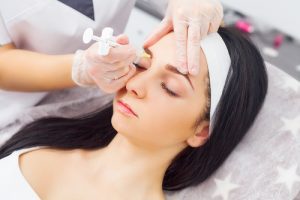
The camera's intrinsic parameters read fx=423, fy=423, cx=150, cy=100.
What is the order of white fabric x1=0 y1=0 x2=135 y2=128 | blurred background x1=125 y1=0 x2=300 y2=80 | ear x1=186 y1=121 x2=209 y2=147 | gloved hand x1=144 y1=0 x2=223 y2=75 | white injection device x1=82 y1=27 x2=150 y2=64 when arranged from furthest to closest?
blurred background x1=125 y1=0 x2=300 y2=80 → white fabric x1=0 y1=0 x2=135 y2=128 → ear x1=186 y1=121 x2=209 y2=147 → gloved hand x1=144 y1=0 x2=223 y2=75 → white injection device x1=82 y1=27 x2=150 y2=64

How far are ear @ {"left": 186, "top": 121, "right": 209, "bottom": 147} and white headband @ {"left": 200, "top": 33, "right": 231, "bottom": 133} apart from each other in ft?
0.10

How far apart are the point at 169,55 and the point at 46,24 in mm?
489

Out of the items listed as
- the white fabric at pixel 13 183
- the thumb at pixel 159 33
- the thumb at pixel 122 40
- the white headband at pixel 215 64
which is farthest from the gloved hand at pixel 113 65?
the white fabric at pixel 13 183

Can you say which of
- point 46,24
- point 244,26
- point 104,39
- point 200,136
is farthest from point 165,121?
point 244,26

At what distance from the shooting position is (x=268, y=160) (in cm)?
128

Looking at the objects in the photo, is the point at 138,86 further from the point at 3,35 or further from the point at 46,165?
the point at 3,35

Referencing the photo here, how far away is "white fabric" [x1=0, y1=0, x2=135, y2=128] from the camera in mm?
1330

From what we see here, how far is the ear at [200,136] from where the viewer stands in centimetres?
115

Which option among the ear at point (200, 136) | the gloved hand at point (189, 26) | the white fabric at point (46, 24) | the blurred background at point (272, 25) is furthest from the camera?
the blurred background at point (272, 25)

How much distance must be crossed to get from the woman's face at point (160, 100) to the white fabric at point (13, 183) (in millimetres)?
304

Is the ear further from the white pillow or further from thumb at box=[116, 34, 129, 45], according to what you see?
thumb at box=[116, 34, 129, 45]

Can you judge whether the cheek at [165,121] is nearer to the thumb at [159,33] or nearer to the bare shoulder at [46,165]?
the thumb at [159,33]

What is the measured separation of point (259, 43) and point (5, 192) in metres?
1.10

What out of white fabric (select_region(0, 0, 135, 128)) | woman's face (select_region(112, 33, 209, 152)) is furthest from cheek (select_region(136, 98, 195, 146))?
white fabric (select_region(0, 0, 135, 128))
